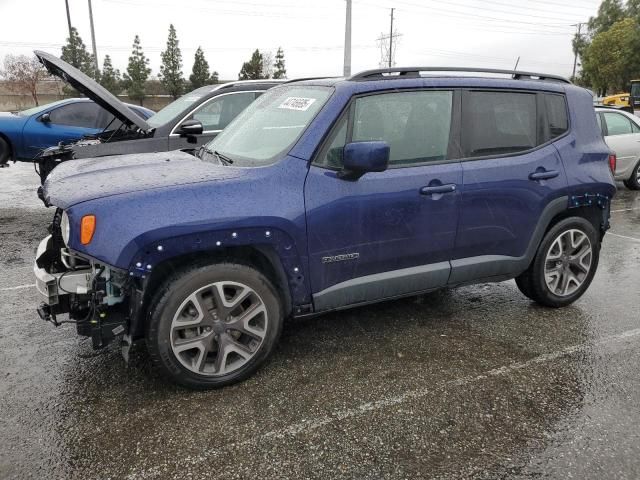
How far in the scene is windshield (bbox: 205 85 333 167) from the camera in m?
3.34

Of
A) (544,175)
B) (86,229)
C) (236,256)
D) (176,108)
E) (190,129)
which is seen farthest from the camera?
(176,108)

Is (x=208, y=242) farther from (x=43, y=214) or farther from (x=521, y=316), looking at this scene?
(x=43, y=214)

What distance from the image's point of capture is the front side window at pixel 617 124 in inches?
394

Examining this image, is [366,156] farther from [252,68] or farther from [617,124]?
[252,68]

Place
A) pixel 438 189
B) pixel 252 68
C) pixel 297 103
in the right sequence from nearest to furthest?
pixel 438 189
pixel 297 103
pixel 252 68

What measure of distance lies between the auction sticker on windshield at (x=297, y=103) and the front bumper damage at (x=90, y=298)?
1640 millimetres

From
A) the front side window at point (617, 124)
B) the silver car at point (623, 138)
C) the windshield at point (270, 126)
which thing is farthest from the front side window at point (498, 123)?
the front side window at point (617, 124)

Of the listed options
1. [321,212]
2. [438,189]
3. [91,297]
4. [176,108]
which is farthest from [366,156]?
[176,108]

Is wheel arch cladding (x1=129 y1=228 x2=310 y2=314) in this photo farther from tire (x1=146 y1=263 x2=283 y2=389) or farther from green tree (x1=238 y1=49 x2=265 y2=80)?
green tree (x1=238 y1=49 x2=265 y2=80)

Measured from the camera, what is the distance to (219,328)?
9.93 ft

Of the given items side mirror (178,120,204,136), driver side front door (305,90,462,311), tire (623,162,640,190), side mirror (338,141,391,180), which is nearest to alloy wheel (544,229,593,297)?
driver side front door (305,90,462,311)

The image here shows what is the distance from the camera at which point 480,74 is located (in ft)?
13.0

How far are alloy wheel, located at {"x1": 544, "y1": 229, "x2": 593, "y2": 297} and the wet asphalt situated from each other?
258 mm

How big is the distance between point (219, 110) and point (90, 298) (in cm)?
496
